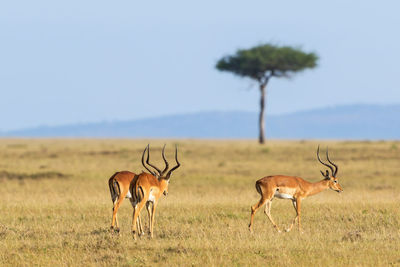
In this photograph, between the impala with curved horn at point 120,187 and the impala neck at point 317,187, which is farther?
the impala neck at point 317,187

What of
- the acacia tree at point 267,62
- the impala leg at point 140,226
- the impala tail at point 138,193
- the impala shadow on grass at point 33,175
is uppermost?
the acacia tree at point 267,62

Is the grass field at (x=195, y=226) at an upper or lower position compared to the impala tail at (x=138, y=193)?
lower

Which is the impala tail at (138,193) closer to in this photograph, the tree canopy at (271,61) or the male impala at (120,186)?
the male impala at (120,186)

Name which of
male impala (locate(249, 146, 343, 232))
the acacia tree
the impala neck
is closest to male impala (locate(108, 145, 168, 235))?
male impala (locate(249, 146, 343, 232))

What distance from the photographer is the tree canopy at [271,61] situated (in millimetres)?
64062

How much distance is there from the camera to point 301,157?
137 feet

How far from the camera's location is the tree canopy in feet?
210

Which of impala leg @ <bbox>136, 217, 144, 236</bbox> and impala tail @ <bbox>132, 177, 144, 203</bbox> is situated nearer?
impala tail @ <bbox>132, 177, 144, 203</bbox>

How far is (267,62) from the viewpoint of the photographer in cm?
6372

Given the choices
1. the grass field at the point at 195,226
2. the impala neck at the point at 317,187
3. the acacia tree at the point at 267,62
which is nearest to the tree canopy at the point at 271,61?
the acacia tree at the point at 267,62

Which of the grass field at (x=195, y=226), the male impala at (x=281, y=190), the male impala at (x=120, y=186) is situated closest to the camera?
the grass field at (x=195, y=226)

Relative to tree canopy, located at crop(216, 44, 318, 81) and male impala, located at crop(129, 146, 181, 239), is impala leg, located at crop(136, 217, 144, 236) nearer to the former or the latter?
male impala, located at crop(129, 146, 181, 239)

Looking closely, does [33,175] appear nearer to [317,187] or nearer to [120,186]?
[317,187]

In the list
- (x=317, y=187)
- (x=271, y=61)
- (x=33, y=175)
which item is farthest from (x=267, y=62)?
(x=317, y=187)
